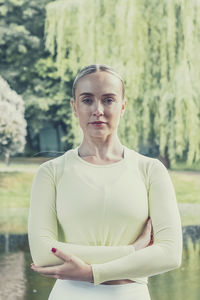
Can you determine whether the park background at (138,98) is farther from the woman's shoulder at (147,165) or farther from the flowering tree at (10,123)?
the woman's shoulder at (147,165)

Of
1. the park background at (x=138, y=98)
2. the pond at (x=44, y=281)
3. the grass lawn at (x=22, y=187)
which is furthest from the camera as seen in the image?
the grass lawn at (x=22, y=187)

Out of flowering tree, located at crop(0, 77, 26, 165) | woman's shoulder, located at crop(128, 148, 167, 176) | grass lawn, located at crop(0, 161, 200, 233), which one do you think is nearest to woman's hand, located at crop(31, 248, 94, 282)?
woman's shoulder, located at crop(128, 148, 167, 176)

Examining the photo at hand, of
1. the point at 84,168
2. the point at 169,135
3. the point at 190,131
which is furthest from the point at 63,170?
the point at 169,135

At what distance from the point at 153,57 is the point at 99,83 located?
6746 millimetres

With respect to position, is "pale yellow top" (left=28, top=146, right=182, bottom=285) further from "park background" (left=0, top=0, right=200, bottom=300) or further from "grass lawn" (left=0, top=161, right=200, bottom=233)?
"grass lawn" (left=0, top=161, right=200, bottom=233)

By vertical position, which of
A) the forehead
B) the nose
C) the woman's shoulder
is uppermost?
the forehead

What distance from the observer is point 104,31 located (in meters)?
7.78

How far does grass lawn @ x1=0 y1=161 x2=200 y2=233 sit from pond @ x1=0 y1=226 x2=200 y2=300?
2.82m

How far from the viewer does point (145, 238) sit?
3.37 ft

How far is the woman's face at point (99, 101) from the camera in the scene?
40.7 inches

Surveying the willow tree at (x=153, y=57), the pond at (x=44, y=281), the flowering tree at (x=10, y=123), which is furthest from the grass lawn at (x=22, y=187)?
the pond at (x=44, y=281)

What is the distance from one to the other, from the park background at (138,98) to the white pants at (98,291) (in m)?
3.36

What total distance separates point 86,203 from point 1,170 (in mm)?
9402

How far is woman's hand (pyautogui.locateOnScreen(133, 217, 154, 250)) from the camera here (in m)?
1.03
